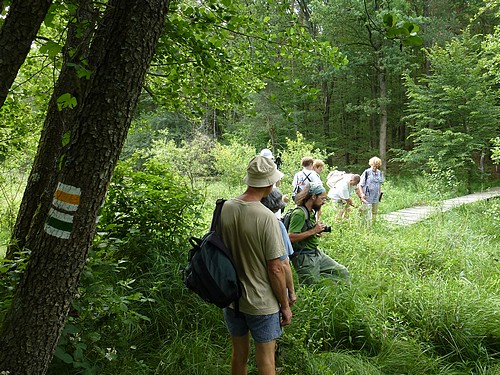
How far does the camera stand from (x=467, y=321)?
3660 mm

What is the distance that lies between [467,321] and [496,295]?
32.3 inches

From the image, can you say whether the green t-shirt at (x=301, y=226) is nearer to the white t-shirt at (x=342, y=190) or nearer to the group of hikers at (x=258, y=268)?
the group of hikers at (x=258, y=268)

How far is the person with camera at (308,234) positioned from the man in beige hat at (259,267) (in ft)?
4.57

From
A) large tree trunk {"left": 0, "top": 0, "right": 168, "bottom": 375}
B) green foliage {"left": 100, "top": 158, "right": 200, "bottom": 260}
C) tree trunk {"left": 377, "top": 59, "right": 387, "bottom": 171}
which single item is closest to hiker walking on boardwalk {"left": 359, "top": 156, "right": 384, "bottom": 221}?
green foliage {"left": 100, "top": 158, "right": 200, "bottom": 260}

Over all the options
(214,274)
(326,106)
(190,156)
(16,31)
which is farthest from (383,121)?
(16,31)

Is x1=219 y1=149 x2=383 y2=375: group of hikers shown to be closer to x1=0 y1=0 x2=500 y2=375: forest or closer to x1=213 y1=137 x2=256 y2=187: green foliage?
x1=0 y1=0 x2=500 y2=375: forest

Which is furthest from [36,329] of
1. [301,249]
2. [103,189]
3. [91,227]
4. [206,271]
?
[301,249]

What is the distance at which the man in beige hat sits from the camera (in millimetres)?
2457

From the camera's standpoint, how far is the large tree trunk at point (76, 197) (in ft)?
5.56

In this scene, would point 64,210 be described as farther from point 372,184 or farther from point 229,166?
point 229,166

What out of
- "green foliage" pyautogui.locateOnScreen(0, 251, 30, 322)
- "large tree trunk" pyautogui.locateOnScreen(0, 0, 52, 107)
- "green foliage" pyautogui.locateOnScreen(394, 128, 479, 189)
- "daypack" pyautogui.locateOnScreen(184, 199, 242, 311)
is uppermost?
"green foliage" pyautogui.locateOnScreen(394, 128, 479, 189)

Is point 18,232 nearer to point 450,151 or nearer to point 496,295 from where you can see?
point 496,295

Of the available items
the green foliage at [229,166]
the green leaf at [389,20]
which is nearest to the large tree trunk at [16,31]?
the green leaf at [389,20]

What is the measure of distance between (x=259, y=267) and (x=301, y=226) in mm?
1461
